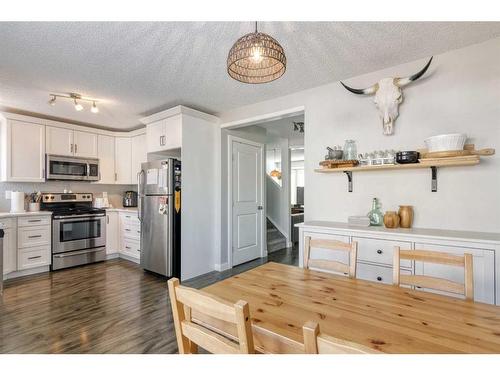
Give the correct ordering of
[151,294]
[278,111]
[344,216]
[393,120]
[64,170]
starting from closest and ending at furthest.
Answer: [393,120], [344,216], [151,294], [278,111], [64,170]

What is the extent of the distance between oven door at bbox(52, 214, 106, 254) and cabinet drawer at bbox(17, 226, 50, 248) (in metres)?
0.09

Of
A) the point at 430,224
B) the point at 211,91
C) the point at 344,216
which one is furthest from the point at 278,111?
the point at 430,224

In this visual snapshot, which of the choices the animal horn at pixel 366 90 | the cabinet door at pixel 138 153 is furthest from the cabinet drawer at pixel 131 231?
the animal horn at pixel 366 90

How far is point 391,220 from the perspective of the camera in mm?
2295

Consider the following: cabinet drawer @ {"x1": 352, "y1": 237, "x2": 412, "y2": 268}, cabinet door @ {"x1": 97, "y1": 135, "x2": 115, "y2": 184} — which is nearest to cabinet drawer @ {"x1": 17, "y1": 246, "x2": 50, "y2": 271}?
cabinet door @ {"x1": 97, "y1": 135, "x2": 115, "y2": 184}

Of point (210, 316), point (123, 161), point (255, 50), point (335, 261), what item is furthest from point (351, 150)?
point (123, 161)

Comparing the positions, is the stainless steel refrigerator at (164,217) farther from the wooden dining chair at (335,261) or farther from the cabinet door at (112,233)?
the wooden dining chair at (335,261)

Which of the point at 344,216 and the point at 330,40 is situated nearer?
the point at 330,40

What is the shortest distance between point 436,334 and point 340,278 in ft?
2.06

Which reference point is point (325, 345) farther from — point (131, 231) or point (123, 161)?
point (123, 161)

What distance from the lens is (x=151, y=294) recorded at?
10.1ft

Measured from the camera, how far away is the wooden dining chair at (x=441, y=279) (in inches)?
49.6

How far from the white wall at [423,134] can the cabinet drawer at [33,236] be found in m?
3.81

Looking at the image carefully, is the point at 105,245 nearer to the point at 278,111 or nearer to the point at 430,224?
the point at 278,111
